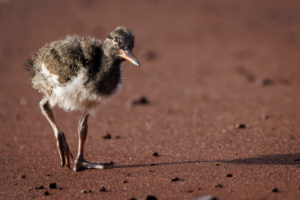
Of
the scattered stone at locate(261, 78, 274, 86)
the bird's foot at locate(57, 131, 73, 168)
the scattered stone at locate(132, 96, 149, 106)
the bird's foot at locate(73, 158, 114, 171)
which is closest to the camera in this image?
the bird's foot at locate(73, 158, 114, 171)

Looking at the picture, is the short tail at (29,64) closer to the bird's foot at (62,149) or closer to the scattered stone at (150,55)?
the bird's foot at (62,149)

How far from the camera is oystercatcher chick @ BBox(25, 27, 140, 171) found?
5535mm

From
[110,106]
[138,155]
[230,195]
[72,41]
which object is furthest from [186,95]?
[230,195]

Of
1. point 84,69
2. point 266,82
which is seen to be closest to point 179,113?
point 266,82

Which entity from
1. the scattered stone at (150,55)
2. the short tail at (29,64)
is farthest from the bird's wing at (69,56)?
the scattered stone at (150,55)

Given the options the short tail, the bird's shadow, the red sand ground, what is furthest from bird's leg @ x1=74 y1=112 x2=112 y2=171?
the short tail

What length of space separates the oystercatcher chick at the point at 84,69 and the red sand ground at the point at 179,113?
0.92 m

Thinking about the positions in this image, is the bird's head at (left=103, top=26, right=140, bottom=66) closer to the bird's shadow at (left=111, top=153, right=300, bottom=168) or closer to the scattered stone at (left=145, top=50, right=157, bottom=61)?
the bird's shadow at (left=111, top=153, right=300, bottom=168)

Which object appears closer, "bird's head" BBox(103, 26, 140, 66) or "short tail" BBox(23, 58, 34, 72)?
"bird's head" BBox(103, 26, 140, 66)

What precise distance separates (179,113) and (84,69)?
3665mm

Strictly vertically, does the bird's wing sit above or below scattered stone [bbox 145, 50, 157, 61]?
below

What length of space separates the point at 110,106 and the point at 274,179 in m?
5.22

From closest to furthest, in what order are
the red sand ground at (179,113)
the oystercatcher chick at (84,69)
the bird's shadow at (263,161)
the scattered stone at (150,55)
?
the red sand ground at (179,113)
the oystercatcher chick at (84,69)
the bird's shadow at (263,161)
the scattered stone at (150,55)

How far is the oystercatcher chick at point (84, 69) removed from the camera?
18.2 feet
